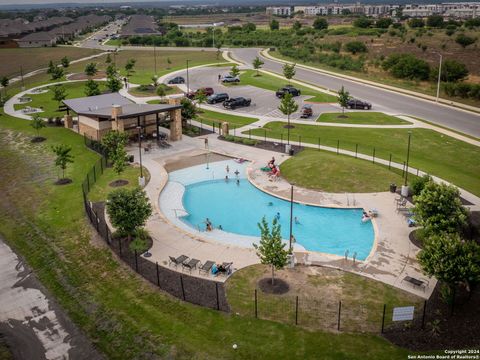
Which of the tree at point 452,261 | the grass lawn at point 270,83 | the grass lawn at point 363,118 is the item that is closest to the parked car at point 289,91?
the grass lawn at point 270,83

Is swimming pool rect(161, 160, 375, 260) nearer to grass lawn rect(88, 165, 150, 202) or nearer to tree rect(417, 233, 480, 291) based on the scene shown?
grass lawn rect(88, 165, 150, 202)

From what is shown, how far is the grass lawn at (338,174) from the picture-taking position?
38.5 metres

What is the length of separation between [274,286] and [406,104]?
53.5 metres

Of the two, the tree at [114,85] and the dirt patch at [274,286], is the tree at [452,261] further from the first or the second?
the tree at [114,85]

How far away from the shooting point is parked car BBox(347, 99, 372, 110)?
219 ft

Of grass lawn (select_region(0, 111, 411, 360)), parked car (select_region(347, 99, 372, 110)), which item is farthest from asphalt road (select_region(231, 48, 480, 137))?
grass lawn (select_region(0, 111, 411, 360))

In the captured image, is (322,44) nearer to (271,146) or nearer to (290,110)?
(290,110)

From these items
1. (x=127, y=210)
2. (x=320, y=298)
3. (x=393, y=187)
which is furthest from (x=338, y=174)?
(x=127, y=210)

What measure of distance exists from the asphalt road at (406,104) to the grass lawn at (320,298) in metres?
37.1

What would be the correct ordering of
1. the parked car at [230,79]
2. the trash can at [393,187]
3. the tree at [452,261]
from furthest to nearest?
the parked car at [230,79] < the trash can at [393,187] < the tree at [452,261]

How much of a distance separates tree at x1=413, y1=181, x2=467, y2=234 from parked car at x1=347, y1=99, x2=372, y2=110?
41293 mm

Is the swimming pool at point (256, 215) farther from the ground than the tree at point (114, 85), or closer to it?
closer to it

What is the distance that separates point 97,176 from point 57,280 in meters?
16.8

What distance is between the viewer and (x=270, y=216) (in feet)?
116
